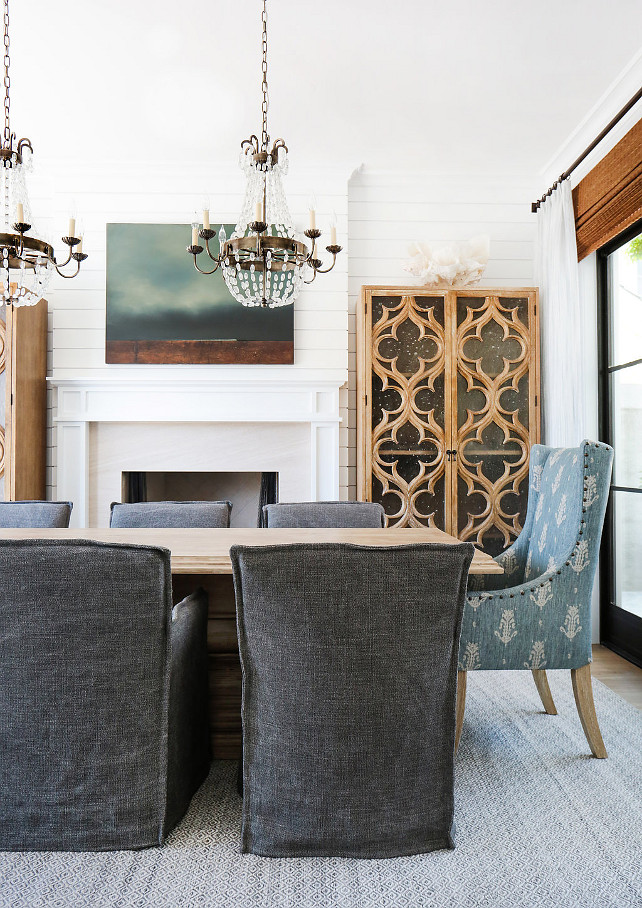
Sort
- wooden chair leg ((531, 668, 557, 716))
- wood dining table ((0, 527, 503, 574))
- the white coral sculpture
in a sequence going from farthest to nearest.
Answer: the white coral sculpture, wooden chair leg ((531, 668, 557, 716)), wood dining table ((0, 527, 503, 574))

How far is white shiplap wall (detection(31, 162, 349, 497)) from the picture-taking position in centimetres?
376

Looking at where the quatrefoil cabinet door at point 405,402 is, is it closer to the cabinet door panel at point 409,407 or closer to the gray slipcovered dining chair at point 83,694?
the cabinet door panel at point 409,407

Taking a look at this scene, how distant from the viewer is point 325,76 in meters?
2.93

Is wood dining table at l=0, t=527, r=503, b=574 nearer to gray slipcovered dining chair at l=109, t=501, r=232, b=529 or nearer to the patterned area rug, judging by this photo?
gray slipcovered dining chair at l=109, t=501, r=232, b=529

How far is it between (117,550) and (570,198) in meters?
3.22

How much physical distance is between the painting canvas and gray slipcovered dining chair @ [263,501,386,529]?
4.36ft

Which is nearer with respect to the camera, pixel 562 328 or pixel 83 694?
pixel 83 694

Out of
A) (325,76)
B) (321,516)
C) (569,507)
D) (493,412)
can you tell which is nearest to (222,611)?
(321,516)

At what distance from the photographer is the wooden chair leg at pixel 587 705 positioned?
6.77ft

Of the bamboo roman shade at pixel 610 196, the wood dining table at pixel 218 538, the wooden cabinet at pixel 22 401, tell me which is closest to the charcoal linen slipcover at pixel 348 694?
the wood dining table at pixel 218 538

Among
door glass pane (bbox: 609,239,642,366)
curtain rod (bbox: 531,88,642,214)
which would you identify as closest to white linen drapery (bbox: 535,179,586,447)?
curtain rod (bbox: 531,88,642,214)

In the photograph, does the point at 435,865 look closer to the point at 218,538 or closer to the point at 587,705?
the point at 587,705

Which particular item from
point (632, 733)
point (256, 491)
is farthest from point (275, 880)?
point (256, 491)

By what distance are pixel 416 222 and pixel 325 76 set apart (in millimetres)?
1243
